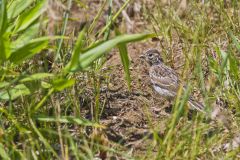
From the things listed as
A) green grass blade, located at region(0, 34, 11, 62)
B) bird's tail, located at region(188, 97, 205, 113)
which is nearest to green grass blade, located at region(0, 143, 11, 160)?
green grass blade, located at region(0, 34, 11, 62)

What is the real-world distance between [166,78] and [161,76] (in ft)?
0.18

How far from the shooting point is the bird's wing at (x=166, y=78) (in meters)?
6.63

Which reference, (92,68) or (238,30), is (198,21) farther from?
(92,68)

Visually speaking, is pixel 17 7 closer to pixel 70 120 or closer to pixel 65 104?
pixel 65 104

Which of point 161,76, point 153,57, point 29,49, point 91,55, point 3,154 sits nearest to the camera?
point 3,154

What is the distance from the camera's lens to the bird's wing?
6.63m

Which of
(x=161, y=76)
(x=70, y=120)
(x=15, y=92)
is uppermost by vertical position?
(x=15, y=92)

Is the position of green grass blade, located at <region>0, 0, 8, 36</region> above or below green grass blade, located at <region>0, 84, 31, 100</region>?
above

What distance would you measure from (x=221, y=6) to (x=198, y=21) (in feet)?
0.97

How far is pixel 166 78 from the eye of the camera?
22.1ft

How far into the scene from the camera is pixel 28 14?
16.7 ft

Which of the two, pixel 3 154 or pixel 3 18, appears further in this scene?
pixel 3 18

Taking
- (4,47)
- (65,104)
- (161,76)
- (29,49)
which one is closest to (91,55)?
(29,49)

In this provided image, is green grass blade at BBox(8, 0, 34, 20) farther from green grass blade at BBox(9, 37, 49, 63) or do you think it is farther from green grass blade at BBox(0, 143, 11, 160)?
green grass blade at BBox(0, 143, 11, 160)
